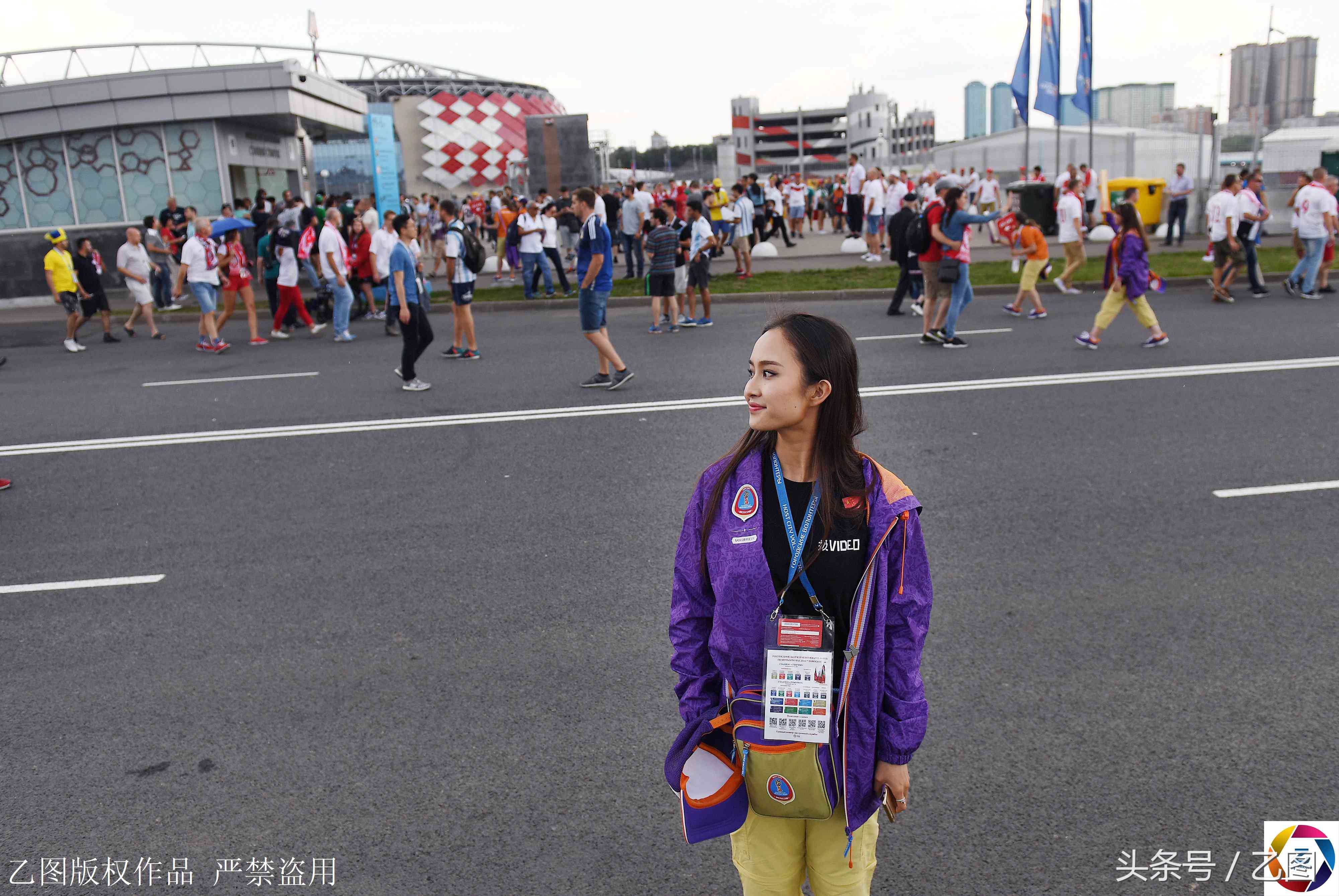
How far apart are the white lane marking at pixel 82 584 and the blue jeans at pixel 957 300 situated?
889cm

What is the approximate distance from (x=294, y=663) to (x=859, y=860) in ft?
10.1

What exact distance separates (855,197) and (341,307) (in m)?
14.7

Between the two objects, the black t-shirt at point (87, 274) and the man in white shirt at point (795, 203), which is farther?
the man in white shirt at point (795, 203)

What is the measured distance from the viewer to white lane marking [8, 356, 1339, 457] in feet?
29.0

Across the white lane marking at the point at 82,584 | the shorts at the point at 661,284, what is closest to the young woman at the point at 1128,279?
the shorts at the point at 661,284

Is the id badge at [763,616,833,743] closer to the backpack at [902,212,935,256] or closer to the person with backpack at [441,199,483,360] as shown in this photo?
the person with backpack at [441,199,483,360]

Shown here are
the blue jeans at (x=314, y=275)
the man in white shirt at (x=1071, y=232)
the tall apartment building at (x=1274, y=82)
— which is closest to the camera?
the man in white shirt at (x=1071, y=232)

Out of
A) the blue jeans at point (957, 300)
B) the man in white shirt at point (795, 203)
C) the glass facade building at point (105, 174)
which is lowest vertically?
the blue jeans at point (957, 300)

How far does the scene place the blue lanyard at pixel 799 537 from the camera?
2.23 m

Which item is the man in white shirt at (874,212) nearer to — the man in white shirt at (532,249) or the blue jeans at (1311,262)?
the man in white shirt at (532,249)

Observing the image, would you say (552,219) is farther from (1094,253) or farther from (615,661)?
(615,661)

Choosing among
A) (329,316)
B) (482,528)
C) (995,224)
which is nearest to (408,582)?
(482,528)

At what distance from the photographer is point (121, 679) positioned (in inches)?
178

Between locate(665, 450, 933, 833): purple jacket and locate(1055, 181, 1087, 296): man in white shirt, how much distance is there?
1489 cm
